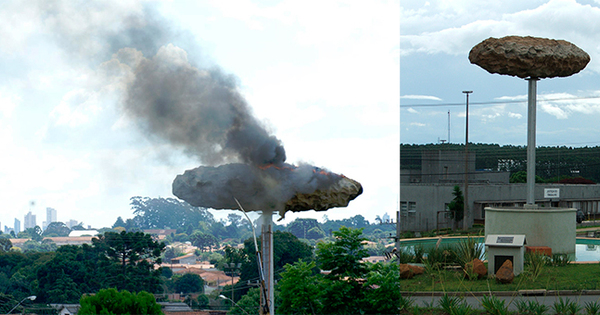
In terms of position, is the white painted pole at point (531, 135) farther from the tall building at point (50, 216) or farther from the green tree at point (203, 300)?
the tall building at point (50, 216)

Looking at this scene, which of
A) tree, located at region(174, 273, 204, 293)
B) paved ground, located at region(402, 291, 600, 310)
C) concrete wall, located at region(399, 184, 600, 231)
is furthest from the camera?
concrete wall, located at region(399, 184, 600, 231)

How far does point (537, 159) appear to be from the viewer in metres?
24.7

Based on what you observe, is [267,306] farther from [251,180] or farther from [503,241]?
[503,241]

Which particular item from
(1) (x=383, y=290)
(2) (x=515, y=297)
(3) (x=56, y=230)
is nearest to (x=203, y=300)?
(3) (x=56, y=230)

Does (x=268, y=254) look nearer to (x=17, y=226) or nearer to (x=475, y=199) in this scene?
(x=17, y=226)

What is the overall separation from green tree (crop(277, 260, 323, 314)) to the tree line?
14.8 meters

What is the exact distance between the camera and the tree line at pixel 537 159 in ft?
74.9

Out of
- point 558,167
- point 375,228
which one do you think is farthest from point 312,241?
point 558,167

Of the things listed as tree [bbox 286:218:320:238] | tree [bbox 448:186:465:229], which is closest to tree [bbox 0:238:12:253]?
tree [bbox 286:218:320:238]

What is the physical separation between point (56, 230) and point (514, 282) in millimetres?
16985

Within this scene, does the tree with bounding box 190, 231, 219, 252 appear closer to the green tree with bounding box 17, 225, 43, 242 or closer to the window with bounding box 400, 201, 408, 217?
the green tree with bounding box 17, 225, 43, 242

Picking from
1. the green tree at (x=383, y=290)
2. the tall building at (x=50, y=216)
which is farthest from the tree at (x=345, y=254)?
the tall building at (x=50, y=216)

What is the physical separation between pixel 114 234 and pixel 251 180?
881cm

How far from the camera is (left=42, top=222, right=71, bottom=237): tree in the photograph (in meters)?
19.3
